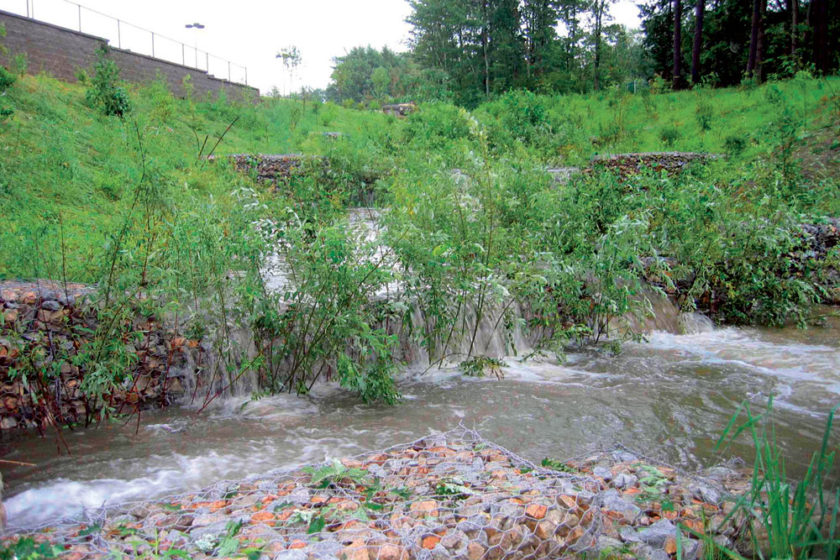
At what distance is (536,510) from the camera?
2887 millimetres

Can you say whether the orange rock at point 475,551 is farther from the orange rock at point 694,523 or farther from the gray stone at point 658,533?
the orange rock at point 694,523

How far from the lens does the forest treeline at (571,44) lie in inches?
1044

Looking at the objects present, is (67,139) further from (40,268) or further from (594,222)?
(594,222)

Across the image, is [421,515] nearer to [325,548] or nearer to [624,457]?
[325,548]

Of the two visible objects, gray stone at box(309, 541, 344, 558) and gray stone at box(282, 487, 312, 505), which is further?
gray stone at box(282, 487, 312, 505)

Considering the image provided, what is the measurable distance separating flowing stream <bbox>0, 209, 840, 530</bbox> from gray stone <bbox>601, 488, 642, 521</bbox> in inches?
50.7

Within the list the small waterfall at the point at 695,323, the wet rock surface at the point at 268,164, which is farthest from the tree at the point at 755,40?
the small waterfall at the point at 695,323

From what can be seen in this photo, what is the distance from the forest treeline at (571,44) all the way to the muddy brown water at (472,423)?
828 inches

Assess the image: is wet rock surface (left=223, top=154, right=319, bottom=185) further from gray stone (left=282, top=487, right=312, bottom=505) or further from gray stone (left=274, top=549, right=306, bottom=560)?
gray stone (left=274, top=549, right=306, bottom=560)

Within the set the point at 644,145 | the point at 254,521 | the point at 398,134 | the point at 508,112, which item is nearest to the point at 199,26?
the point at 398,134

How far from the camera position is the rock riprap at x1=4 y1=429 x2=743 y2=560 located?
264 centimetres

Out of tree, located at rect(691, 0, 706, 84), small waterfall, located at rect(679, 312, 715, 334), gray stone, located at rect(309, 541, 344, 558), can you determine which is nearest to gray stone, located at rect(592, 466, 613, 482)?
gray stone, located at rect(309, 541, 344, 558)

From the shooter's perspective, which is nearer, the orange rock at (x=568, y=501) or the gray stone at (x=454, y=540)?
the gray stone at (x=454, y=540)

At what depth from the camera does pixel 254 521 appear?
9.64 ft
